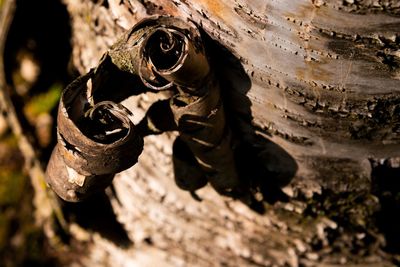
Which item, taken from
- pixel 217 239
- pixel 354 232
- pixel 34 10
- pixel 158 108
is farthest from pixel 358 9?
pixel 34 10

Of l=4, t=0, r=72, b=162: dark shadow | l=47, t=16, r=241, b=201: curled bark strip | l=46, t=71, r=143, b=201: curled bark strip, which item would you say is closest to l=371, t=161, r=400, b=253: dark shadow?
l=47, t=16, r=241, b=201: curled bark strip

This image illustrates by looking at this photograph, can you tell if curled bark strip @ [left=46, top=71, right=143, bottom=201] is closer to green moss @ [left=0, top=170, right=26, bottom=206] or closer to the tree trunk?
the tree trunk

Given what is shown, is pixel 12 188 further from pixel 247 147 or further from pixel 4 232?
pixel 247 147

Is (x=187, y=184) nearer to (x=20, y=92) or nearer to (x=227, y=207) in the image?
(x=227, y=207)

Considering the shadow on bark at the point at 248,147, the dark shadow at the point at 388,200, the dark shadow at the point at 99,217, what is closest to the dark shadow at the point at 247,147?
the shadow on bark at the point at 248,147

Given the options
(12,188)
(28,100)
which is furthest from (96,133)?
(12,188)

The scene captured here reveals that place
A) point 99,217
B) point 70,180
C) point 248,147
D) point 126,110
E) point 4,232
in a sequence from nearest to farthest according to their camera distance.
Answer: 1. point 126,110
2. point 70,180
3. point 248,147
4. point 99,217
5. point 4,232

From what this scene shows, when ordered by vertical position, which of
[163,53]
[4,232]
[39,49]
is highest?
[163,53]
